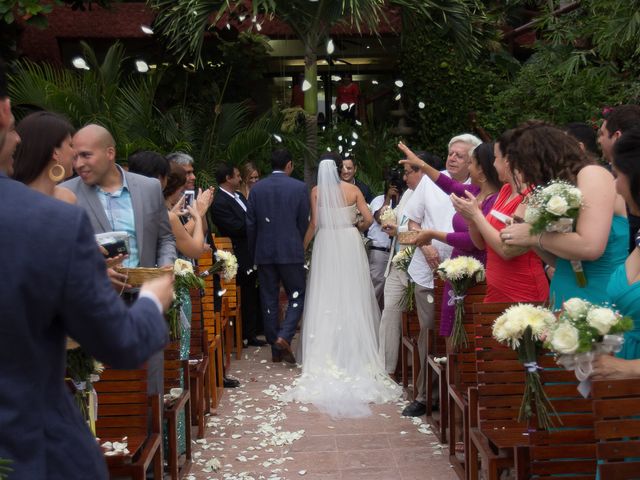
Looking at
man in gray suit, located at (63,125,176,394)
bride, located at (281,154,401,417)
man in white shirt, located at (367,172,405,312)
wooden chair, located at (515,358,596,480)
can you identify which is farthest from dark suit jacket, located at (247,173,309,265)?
wooden chair, located at (515,358,596,480)

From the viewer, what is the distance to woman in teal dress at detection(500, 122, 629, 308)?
13.1 ft

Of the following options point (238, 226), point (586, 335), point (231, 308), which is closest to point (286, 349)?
point (231, 308)

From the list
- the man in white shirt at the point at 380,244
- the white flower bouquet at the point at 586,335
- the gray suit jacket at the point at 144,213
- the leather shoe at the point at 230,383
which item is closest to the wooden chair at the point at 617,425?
the white flower bouquet at the point at 586,335

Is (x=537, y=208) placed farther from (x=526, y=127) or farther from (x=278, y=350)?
(x=278, y=350)

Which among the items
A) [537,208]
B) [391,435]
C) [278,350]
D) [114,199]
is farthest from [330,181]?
[537,208]

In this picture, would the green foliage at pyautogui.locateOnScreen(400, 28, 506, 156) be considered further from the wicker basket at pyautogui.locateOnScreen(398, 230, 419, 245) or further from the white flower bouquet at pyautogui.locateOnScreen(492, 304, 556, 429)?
the white flower bouquet at pyautogui.locateOnScreen(492, 304, 556, 429)

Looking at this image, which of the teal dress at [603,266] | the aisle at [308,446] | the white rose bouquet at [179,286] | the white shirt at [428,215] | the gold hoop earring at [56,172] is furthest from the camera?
the white shirt at [428,215]

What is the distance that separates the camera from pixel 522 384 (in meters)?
4.83

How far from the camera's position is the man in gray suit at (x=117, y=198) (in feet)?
16.5

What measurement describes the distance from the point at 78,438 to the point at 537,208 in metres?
2.47

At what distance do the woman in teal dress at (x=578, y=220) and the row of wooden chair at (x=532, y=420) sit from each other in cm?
41

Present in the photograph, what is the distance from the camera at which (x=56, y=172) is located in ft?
12.5

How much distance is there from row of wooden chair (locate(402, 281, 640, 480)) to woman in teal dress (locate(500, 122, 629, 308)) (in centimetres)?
41

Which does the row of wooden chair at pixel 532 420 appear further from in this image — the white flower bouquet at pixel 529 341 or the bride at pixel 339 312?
the bride at pixel 339 312
